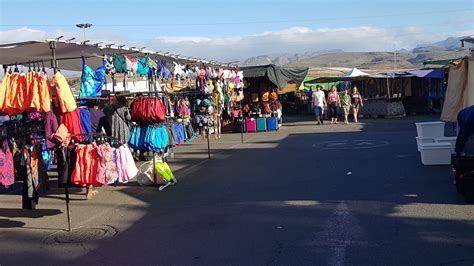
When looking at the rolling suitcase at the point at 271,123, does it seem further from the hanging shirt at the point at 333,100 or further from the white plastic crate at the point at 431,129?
the white plastic crate at the point at 431,129

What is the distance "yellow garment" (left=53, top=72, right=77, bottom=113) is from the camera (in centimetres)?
717

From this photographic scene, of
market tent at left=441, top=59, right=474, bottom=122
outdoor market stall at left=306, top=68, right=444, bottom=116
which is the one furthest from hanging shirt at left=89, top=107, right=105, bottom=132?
outdoor market stall at left=306, top=68, right=444, bottom=116

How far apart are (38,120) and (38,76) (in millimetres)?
2701

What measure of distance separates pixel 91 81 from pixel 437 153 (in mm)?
7361

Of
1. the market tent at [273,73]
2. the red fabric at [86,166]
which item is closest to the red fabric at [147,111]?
the red fabric at [86,166]

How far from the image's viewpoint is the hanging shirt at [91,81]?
31.5ft

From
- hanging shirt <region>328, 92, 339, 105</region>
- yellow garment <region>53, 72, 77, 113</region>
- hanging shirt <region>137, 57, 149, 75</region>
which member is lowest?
hanging shirt <region>328, 92, 339, 105</region>

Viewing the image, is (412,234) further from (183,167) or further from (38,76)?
(183,167)

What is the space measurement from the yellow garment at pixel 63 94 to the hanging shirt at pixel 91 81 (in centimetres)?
237

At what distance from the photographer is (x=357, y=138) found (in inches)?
656

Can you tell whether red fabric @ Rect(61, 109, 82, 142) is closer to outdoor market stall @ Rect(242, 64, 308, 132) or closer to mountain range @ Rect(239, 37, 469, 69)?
outdoor market stall @ Rect(242, 64, 308, 132)

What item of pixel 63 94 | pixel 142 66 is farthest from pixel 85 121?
pixel 142 66

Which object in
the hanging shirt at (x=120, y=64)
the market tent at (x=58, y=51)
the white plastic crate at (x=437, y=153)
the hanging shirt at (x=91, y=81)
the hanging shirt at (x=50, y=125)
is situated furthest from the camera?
the white plastic crate at (x=437, y=153)

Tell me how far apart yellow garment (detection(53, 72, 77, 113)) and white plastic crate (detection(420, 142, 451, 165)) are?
7.32 meters
